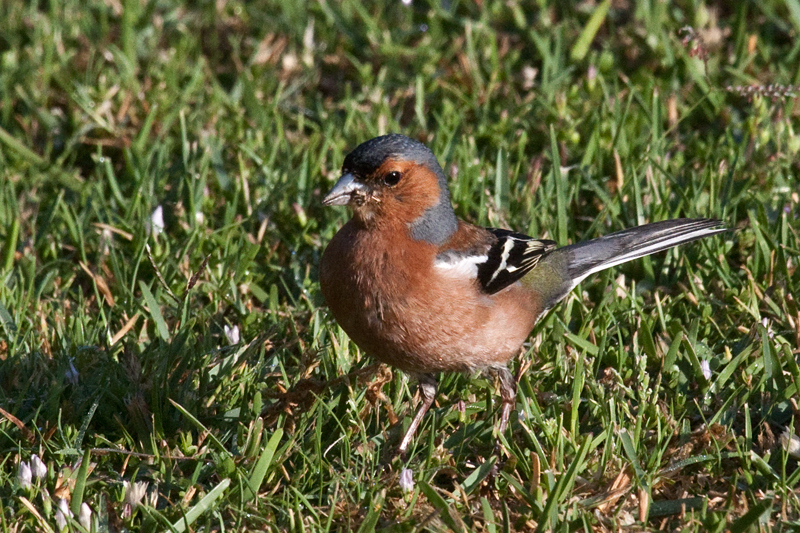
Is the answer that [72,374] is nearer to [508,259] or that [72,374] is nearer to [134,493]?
[134,493]

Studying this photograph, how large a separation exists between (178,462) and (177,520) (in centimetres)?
40

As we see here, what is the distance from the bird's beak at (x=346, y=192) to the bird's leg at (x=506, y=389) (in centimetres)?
106

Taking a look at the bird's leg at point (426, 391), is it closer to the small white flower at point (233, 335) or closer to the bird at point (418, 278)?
the bird at point (418, 278)

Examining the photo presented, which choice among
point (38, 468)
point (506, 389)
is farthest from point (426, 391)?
point (38, 468)

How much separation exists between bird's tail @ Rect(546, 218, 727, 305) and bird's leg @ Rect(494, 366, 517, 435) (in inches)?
A: 24.0

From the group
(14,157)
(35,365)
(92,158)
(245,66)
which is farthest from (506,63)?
(35,365)

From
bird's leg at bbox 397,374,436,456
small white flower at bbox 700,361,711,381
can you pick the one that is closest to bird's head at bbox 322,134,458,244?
bird's leg at bbox 397,374,436,456

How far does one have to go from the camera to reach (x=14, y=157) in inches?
254

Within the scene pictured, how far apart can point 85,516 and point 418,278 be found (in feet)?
5.51

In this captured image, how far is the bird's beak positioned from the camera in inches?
172

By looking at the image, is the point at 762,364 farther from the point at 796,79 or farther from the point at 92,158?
the point at 92,158

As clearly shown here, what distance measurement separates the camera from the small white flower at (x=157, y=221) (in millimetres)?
5613

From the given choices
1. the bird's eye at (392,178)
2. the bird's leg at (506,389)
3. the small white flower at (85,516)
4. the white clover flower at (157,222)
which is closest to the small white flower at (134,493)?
the small white flower at (85,516)

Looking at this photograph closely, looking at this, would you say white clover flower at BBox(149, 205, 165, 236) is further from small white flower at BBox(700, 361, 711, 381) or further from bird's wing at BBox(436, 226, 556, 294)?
small white flower at BBox(700, 361, 711, 381)
